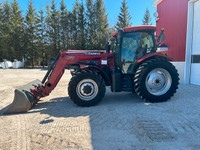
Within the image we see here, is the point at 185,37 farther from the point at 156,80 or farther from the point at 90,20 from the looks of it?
the point at 90,20

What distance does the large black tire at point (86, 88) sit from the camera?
416 cm

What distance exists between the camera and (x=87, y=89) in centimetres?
423

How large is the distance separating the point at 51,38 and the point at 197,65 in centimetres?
2498

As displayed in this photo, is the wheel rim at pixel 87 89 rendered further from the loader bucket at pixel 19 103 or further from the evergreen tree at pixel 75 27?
the evergreen tree at pixel 75 27

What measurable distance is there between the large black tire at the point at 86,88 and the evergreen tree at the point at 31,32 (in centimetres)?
2566

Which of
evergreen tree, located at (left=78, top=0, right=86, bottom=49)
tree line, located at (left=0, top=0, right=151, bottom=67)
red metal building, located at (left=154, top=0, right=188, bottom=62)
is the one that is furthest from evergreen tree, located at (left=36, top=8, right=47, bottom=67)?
red metal building, located at (left=154, top=0, right=188, bottom=62)

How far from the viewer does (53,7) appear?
89.7 ft

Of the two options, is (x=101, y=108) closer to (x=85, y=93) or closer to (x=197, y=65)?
(x=85, y=93)

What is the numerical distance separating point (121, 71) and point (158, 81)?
119 centimetres

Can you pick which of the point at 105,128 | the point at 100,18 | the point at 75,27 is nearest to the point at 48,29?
the point at 75,27

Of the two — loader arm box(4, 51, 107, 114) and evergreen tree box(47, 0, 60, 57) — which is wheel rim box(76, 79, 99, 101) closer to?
loader arm box(4, 51, 107, 114)

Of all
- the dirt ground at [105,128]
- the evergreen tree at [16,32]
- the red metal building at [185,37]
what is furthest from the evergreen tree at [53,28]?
the dirt ground at [105,128]

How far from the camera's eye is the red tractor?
4.25 m

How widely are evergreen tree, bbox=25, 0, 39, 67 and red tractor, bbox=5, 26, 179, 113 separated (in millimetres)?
24947
